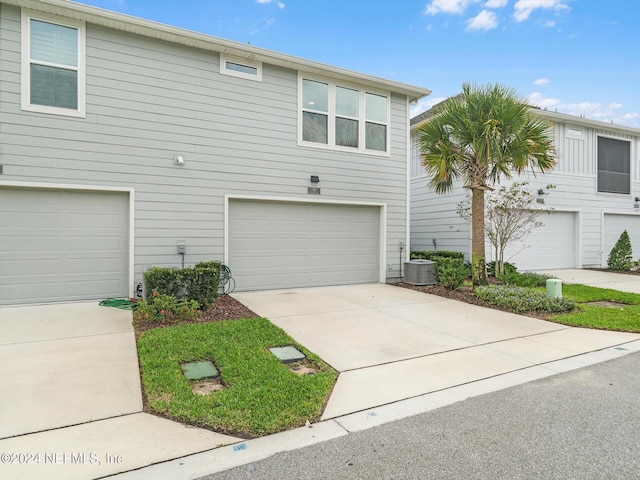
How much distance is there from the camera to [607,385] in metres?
3.57

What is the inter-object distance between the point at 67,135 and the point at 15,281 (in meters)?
2.75

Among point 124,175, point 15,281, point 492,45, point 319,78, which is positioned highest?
point 492,45

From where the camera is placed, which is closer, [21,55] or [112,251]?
[21,55]

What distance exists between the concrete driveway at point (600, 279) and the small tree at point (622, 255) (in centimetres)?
78

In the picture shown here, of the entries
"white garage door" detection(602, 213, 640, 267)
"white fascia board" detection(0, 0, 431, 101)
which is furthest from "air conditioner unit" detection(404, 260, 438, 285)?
"white garage door" detection(602, 213, 640, 267)

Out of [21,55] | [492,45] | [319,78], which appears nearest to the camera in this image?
[21,55]

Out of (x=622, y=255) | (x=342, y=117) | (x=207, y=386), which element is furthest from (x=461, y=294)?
(x=622, y=255)

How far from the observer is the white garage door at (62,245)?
6.45 m

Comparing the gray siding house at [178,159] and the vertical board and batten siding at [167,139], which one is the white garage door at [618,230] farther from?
the vertical board and batten siding at [167,139]

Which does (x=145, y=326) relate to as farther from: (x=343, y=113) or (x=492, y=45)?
(x=492, y=45)

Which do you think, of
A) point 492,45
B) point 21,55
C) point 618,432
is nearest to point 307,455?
point 618,432

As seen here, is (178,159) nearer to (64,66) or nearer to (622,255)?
(64,66)

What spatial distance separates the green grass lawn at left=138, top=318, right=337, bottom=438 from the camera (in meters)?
2.81

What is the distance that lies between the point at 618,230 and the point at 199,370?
54.4 ft
